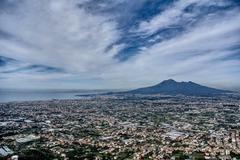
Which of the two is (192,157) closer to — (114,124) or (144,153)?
(144,153)

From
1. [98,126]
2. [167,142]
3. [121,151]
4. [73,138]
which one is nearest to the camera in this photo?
[121,151]

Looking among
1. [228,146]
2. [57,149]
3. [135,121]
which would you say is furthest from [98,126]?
[228,146]

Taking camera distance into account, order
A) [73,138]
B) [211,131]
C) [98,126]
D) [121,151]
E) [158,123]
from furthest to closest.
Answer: [158,123]
[98,126]
[211,131]
[73,138]
[121,151]

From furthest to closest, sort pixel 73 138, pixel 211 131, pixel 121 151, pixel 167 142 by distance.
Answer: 1. pixel 211 131
2. pixel 73 138
3. pixel 167 142
4. pixel 121 151

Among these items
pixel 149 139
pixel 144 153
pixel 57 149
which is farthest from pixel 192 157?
pixel 57 149

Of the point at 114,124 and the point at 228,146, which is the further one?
the point at 114,124

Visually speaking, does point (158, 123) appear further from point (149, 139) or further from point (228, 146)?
point (228, 146)

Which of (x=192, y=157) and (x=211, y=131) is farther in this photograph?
(x=211, y=131)

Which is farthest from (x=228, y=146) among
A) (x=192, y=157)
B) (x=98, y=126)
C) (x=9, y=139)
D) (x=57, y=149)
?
(x=9, y=139)

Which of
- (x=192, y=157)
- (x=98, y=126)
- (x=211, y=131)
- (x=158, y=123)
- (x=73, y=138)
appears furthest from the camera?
(x=158, y=123)
